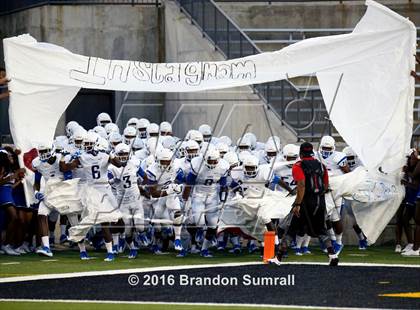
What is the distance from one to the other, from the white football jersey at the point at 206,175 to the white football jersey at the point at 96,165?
1191mm

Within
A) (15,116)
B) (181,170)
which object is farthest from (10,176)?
(181,170)

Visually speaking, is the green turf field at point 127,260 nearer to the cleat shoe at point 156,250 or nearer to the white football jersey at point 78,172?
the cleat shoe at point 156,250

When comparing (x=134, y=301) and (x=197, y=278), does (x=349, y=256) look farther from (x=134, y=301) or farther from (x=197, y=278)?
(x=134, y=301)

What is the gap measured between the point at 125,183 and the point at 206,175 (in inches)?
43.6

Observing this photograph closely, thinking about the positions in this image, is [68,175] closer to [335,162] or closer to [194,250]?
[194,250]

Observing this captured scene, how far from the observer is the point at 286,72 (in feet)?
62.6

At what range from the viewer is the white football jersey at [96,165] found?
18.3 metres

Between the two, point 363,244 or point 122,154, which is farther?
point 363,244

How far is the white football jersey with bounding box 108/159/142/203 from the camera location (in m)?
→ 18.4

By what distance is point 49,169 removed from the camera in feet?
60.6

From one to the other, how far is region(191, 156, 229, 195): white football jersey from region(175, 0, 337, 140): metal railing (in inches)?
107

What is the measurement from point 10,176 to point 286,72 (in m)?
4.11

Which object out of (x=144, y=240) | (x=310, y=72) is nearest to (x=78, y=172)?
(x=144, y=240)

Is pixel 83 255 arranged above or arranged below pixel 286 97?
below
